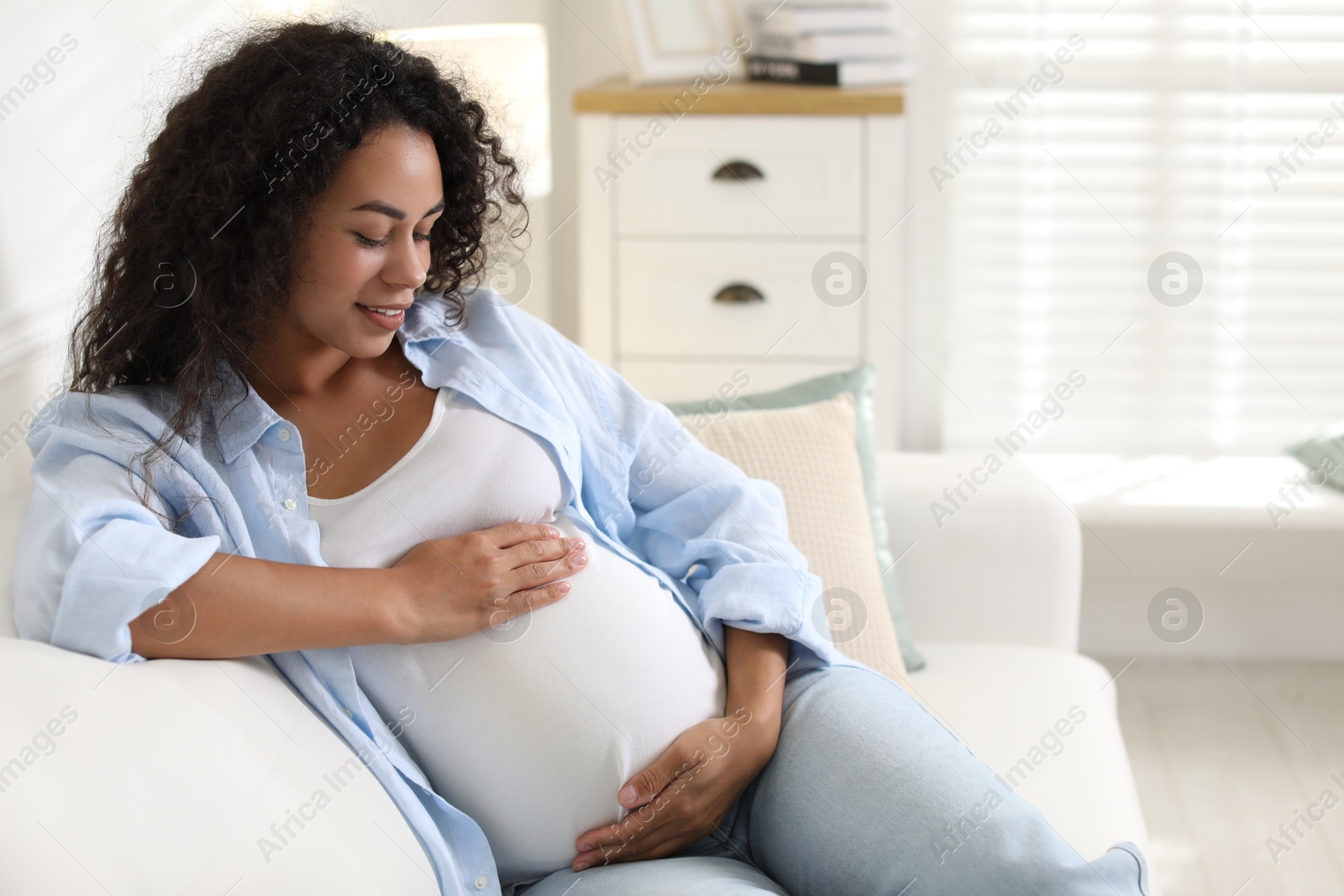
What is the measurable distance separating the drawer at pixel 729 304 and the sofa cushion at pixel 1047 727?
1112 mm

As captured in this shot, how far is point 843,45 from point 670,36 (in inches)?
15.0

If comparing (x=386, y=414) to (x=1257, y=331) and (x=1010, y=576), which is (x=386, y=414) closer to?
(x=1010, y=576)

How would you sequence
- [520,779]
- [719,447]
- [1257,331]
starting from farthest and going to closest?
[1257,331] → [719,447] → [520,779]

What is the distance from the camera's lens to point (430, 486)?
46.4 inches

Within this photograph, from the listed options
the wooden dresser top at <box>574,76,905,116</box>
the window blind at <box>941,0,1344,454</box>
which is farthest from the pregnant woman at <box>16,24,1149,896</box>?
the window blind at <box>941,0,1344,454</box>

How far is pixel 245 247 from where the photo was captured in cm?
113

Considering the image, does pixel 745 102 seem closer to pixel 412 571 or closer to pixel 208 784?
pixel 412 571

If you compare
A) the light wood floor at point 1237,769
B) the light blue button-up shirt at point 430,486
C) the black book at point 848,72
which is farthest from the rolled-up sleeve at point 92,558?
the black book at point 848,72

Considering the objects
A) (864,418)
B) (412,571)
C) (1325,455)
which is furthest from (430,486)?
(1325,455)

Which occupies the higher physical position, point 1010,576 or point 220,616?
point 220,616

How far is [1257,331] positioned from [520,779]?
7.96 ft

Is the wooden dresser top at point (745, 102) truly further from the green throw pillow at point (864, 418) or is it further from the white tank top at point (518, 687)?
the white tank top at point (518, 687)

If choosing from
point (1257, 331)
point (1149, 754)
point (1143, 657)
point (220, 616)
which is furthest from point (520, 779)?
point (1257, 331)

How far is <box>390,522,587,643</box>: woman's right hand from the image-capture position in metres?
1.10
